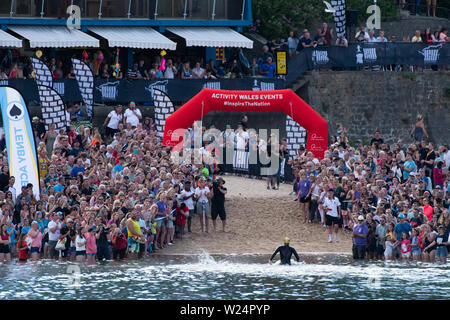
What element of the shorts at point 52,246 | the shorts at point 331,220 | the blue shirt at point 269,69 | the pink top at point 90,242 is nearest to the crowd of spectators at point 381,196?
the shorts at point 331,220

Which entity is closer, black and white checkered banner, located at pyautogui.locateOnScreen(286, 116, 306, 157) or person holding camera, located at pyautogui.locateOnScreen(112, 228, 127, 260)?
person holding camera, located at pyautogui.locateOnScreen(112, 228, 127, 260)

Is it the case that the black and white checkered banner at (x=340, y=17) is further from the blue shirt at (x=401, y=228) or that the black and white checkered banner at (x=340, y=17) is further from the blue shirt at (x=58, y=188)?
the blue shirt at (x=58, y=188)

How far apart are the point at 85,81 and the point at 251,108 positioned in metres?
6.48

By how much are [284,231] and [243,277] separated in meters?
5.16

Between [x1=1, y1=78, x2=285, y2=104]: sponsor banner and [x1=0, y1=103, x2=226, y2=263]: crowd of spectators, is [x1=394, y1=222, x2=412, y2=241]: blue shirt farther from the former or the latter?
[x1=1, y1=78, x2=285, y2=104]: sponsor banner

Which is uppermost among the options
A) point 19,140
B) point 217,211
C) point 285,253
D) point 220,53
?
point 220,53

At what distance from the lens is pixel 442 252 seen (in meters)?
31.2

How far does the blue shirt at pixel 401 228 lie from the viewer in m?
31.2

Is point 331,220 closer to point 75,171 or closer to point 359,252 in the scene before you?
point 359,252

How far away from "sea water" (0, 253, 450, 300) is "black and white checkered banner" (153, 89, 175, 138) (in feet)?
23.1

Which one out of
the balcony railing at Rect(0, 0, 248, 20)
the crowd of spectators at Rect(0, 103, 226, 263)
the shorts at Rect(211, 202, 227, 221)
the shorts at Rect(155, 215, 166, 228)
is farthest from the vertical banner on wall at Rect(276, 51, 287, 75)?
the shorts at Rect(155, 215, 166, 228)

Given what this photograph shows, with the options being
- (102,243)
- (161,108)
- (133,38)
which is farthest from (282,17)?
(102,243)

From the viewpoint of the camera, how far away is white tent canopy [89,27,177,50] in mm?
43500
